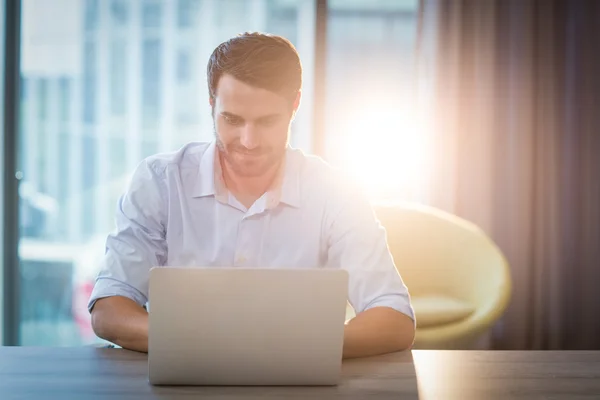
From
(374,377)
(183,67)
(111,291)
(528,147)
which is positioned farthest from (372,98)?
(374,377)

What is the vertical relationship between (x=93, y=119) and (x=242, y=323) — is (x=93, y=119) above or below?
above

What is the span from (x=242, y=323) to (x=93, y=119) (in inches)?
109

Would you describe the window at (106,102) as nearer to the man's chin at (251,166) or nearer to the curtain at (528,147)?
the curtain at (528,147)

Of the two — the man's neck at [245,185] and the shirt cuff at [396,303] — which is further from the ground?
the man's neck at [245,185]

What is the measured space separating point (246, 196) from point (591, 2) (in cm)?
242

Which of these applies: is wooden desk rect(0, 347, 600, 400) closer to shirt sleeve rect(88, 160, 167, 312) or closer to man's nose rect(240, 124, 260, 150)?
shirt sleeve rect(88, 160, 167, 312)

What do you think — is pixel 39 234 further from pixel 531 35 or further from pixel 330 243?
pixel 531 35

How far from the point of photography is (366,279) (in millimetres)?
1613

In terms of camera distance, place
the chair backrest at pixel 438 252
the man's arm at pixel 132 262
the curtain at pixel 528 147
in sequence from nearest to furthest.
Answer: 1. the man's arm at pixel 132 262
2. the chair backrest at pixel 438 252
3. the curtain at pixel 528 147

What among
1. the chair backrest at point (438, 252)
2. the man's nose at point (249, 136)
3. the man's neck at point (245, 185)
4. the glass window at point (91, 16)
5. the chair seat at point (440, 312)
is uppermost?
the glass window at point (91, 16)

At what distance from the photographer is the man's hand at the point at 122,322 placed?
51.2 inches

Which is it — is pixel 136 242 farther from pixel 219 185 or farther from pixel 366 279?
pixel 366 279

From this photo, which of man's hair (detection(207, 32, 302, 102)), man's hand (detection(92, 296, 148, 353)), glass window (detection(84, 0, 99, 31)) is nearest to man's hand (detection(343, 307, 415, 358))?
man's hand (detection(92, 296, 148, 353))

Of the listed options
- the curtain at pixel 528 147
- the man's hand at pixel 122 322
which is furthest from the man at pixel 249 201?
the curtain at pixel 528 147
